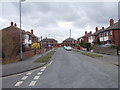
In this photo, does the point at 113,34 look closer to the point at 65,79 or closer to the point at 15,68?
the point at 15,68

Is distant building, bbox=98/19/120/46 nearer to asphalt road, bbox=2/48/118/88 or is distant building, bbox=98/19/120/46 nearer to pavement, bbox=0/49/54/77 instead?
pavement, bbox=0/49/54/77

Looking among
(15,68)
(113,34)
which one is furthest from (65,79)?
(113,34)

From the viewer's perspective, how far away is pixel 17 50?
19.2 meters

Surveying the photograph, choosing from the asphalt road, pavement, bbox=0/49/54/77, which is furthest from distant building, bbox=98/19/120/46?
the asphalt road

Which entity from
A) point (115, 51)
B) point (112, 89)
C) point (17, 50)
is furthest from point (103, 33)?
point (112, 89)

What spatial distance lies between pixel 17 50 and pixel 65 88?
561 inches

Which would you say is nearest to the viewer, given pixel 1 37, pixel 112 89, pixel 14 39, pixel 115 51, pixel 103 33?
pixel 112 89

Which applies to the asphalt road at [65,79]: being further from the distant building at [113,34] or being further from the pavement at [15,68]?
the distant building at [113,34]

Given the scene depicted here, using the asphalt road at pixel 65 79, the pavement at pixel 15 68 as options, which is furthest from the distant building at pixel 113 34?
the asphalt road at pixel 65 79

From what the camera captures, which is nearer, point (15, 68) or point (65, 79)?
point (65, 79)

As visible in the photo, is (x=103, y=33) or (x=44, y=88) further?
(x=103, y=33)

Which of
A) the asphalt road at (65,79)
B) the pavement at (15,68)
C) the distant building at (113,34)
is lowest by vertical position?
the asphalt road at (65,79)

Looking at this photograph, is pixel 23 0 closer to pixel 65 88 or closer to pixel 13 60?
pixel 13 60

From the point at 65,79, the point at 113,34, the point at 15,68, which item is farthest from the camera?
the point at 113,34
